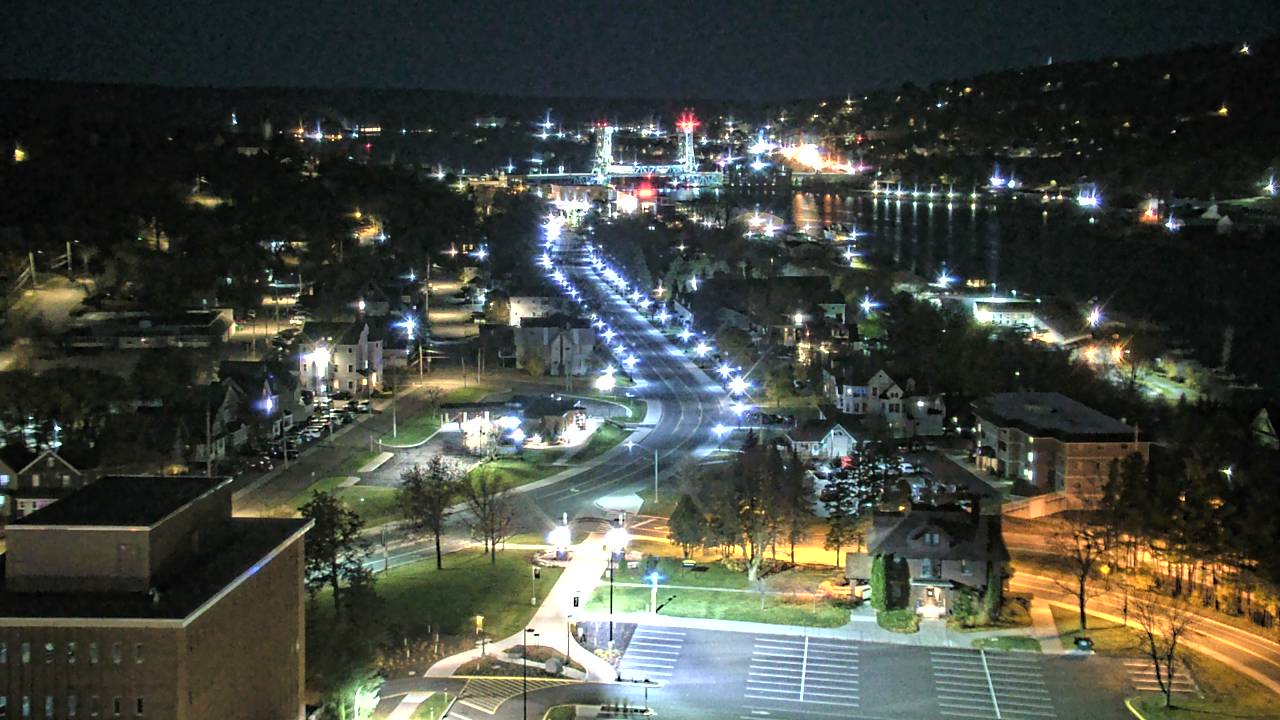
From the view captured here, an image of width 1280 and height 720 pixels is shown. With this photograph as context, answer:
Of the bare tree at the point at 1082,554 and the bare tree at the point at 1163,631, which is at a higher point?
the bare tree at the point at 1082,554

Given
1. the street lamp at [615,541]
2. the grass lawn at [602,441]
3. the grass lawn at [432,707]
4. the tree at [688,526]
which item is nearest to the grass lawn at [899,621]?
the tree at [688,526]

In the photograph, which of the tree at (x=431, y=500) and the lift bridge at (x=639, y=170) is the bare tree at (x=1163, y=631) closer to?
the tree at (x=431, y=500)

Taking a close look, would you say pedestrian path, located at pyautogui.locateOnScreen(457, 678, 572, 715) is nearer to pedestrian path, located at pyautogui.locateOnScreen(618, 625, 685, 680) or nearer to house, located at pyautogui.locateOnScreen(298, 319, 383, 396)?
pedestrian path, located at pyautogui.locateOnScreen(618, 625, 685, 680)

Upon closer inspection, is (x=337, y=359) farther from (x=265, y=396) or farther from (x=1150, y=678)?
(x=1150, y=678)

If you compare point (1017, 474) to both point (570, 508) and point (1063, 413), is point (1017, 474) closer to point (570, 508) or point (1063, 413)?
point (1063, 413)

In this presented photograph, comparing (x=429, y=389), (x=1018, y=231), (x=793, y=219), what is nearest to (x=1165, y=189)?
(x=1018, y=231)

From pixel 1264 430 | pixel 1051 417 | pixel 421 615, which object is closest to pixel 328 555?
pixel 421 615
